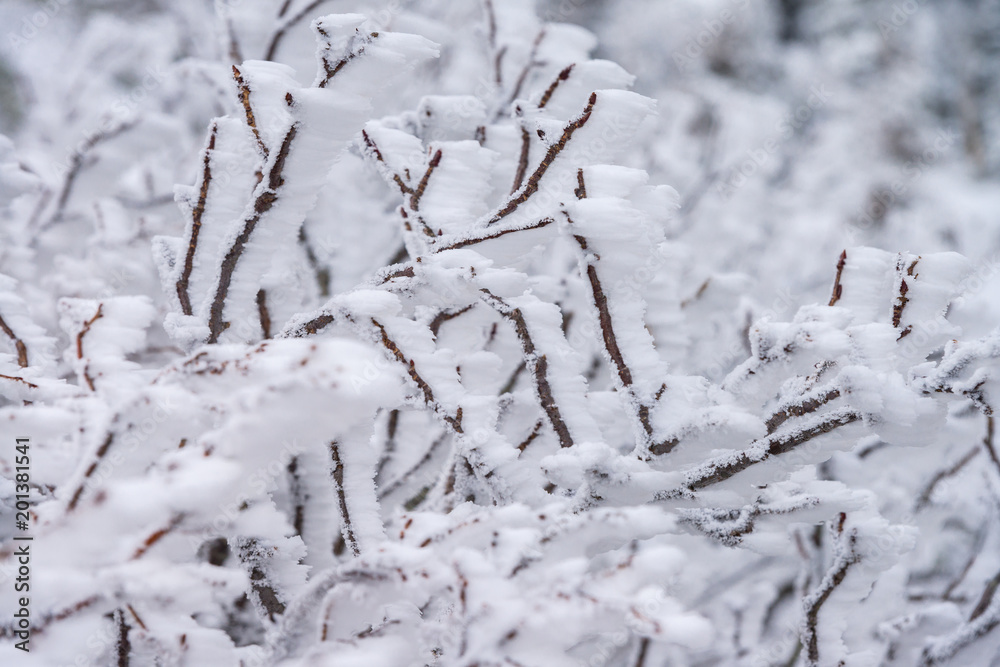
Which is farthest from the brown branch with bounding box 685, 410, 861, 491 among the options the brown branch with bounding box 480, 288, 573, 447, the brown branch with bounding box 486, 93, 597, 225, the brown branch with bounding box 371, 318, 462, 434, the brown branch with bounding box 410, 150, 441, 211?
the brown branch with bounding box 410, 150, 441, 211

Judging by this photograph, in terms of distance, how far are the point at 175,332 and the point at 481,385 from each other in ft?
1.33

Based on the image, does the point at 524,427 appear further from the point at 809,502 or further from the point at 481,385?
the point at 809,502

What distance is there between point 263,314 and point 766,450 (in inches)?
28.4

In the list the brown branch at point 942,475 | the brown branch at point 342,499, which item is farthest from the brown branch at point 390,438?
the brown branch at point 942,475

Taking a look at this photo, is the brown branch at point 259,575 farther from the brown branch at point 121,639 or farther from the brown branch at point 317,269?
the brown branch at point 317,269

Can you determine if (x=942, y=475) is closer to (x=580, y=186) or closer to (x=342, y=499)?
(x=580, y=186)

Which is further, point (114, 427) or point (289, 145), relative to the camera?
point (289, 145)

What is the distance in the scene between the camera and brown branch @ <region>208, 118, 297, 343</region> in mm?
691

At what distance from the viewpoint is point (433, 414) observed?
78cm

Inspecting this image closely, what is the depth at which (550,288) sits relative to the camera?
1.09m

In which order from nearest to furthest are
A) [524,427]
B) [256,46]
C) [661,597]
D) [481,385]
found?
1. [661,597]
2. [481,385]
3. [524,427]
4. [256,46]

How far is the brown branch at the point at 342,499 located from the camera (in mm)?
742

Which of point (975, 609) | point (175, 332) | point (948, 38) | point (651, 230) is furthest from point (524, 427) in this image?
point (948, 38)

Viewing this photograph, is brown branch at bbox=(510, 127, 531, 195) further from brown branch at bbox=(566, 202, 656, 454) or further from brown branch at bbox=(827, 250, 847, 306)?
brown branch at bbox=(827, 250, 847, 306)
